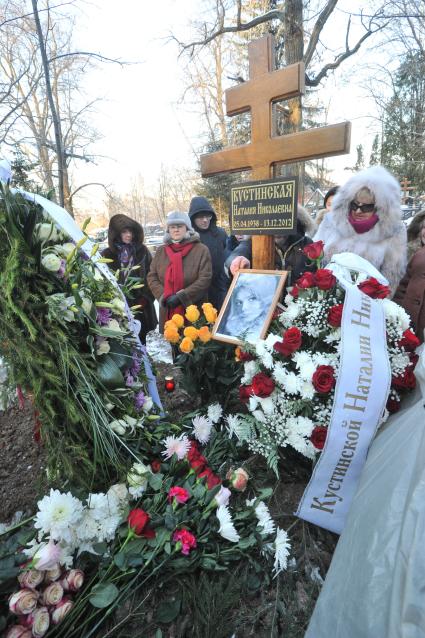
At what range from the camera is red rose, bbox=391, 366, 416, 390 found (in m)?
1.48

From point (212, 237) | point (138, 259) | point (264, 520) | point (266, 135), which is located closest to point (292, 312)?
point (264, 520)

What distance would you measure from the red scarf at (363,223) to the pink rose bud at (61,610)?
6.72 ft

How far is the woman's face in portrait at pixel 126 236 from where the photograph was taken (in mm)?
3555

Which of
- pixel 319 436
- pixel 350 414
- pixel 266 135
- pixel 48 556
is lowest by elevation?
pixel 48 556

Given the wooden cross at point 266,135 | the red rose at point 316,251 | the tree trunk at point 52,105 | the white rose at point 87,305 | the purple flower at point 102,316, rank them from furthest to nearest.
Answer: the tree trunk at point 52,105, the wooden cross at point 266,135, the red rose at point 316,251, the purple flower at point 102,316, the white rose at point 87,305

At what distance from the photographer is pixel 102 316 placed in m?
1.48

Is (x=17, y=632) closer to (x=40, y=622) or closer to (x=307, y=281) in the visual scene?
(x=40, y=622)

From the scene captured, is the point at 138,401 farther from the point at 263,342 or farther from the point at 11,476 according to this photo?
the point at 11,476

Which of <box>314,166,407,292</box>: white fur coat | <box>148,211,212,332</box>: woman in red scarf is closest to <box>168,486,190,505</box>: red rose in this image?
<box>314,166,407,292</box>: white fur coat

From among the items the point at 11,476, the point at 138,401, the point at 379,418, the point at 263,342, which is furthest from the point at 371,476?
the point at 11,476

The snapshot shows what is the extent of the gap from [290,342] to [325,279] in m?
0.34

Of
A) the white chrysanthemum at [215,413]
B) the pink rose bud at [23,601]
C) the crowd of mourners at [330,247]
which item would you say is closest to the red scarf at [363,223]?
the crowd of mourners at [330,247]

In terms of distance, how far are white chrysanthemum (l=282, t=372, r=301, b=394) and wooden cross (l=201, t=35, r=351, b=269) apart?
871 millimetres

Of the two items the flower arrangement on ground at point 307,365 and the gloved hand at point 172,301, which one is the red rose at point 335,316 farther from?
the gloved hand at point 172,301
